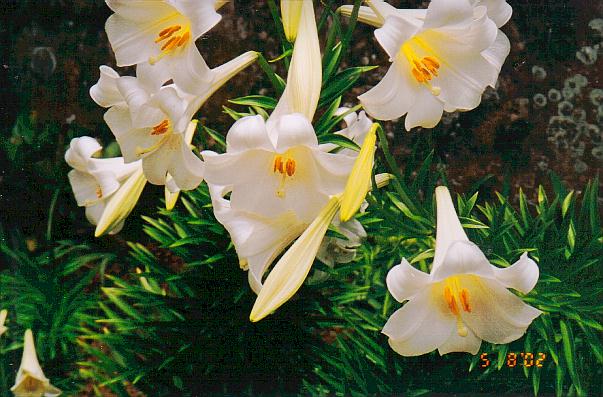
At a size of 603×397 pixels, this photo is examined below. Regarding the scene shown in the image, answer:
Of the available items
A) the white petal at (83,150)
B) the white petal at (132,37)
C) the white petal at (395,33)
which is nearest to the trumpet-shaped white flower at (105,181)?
the white petal at (83,150)

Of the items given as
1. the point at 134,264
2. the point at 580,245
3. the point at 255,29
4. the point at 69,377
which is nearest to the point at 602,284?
the point at 580,245

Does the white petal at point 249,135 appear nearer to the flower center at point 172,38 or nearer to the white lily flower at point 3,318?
the flower center at point 172,38

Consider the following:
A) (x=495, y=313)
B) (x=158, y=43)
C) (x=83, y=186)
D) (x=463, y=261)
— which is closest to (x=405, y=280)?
(x=463, y=261)

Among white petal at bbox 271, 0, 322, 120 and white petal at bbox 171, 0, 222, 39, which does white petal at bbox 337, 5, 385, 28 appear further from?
white petal at bbox 171, 0, 222, 39

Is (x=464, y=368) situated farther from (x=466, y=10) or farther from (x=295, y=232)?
(x=466, y=10)

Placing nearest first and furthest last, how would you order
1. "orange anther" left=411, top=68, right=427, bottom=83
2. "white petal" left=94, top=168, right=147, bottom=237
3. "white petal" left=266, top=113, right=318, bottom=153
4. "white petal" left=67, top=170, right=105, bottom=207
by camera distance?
"white petal" left=266, top=113, right=318, bottom=153, "orange anther" left=411, top=68, right=427, bottom=83, "white petal" left=94, top=168, right=147, bottom=237, "white petal" left=67, top=170, right=105, bottom=207

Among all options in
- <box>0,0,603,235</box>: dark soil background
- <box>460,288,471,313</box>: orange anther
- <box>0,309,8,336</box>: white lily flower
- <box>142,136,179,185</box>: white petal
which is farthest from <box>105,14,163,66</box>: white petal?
<box>0,309,8,336</box>: white lily flower
